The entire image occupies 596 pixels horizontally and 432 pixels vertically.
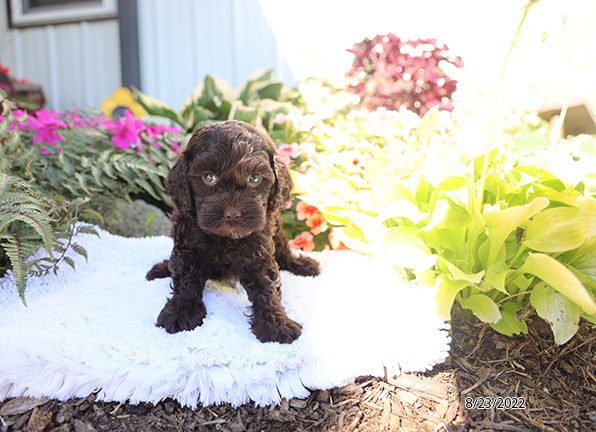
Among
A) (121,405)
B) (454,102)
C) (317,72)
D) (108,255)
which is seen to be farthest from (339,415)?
(317,72)

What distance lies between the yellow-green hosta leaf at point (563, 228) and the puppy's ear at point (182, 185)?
139cm

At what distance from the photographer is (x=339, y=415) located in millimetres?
1621

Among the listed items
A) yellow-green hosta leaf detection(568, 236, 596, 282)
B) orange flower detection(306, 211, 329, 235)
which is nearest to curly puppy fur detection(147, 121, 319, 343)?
orange flower detection(306, 211, 329, 235)

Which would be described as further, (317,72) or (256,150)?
(317,72)

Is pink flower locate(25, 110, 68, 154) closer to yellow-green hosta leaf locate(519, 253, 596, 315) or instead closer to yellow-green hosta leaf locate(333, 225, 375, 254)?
yellow-green hosta leaf locate(333, 225, 375, 254)

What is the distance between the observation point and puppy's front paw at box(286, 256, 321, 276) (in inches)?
97.7

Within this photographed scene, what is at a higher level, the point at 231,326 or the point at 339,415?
the point at 231,326

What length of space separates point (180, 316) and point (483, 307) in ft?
4.08

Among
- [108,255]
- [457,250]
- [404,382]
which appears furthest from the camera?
[108,255]

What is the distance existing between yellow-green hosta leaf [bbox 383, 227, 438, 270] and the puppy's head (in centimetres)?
57

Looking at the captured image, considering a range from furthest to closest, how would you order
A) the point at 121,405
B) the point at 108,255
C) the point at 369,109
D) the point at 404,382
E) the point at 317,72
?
1. the point at 317,72
2. the point at 369,109
3. the point at 108,255
4. the point at 404,382
5. the point at 121,405

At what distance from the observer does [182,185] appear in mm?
1826

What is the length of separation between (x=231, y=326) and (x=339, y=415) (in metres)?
0.57

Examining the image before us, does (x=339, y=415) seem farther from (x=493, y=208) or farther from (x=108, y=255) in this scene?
(x=108, y=255)
